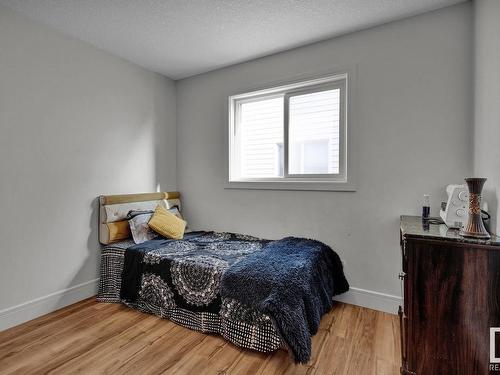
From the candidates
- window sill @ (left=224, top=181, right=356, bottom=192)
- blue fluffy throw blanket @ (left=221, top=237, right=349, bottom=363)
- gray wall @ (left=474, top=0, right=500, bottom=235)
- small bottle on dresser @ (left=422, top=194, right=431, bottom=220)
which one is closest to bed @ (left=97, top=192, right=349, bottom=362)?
blue fluffy throw blanket @ (left=221, top=237, right=349, bottom=363)

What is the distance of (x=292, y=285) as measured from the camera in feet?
5.57

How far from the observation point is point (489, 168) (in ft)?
5.26

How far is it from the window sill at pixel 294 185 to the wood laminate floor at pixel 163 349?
112 cm

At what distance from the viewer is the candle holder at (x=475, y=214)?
53.1 inches

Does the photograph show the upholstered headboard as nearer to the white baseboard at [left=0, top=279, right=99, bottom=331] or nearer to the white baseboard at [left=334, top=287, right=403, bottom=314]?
the white baseboard at [left=0, top=279, right=99, bottom=331]

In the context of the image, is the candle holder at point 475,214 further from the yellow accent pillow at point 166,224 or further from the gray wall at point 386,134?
the yellow accent pillow at point 166,224

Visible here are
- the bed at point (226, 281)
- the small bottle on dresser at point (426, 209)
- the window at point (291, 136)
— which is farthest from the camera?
the window at point (291, 136)

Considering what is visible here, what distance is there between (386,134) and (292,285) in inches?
60.1

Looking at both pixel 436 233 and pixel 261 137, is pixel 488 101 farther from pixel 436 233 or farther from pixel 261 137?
pixel 261 137

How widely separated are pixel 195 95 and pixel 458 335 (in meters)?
3.32

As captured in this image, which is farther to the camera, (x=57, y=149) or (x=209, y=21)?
(x=57, y=149)

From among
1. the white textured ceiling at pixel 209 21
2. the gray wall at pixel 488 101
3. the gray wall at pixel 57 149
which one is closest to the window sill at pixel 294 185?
the gray wall at pixel 488 101

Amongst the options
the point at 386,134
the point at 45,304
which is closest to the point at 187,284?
the point at 45,304

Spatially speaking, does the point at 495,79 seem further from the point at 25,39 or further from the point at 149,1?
the point at 25,39
